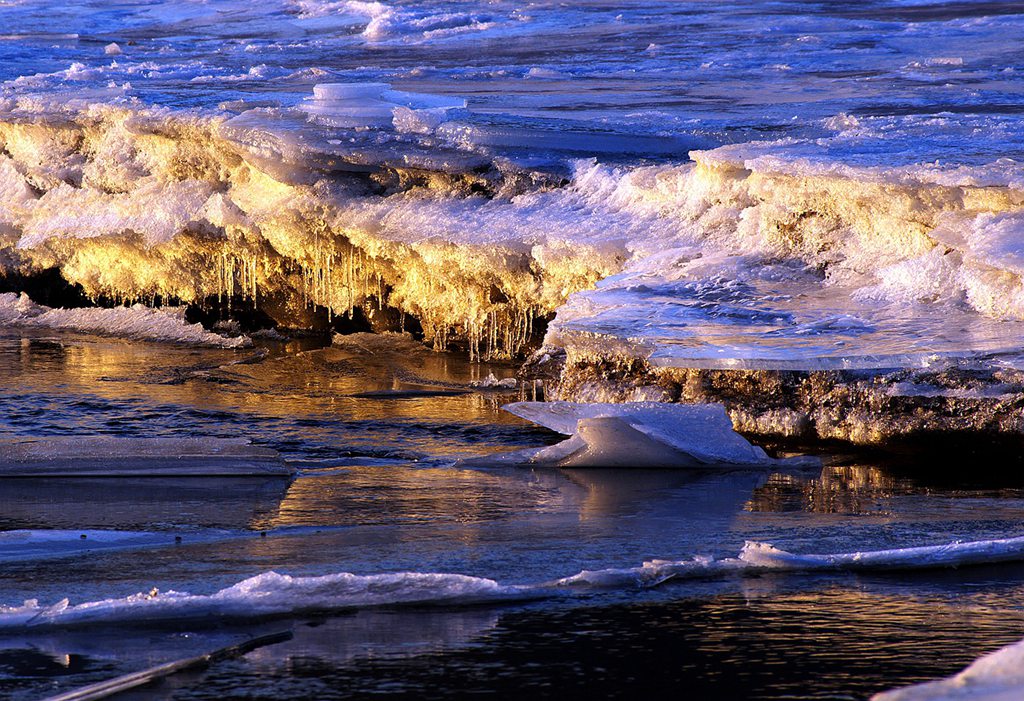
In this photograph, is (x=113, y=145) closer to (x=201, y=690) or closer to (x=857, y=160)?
(x=857, y=160)

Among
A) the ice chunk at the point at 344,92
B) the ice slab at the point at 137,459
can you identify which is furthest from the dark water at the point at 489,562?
the ice chunk at the point at 344,92

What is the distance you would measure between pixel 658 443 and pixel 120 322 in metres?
6.29

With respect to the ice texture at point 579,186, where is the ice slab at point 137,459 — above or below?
below

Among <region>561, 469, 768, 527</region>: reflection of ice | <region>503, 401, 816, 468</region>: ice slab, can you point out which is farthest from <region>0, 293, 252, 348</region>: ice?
<region>561, 469, 768, 527</region>: reflection of ice

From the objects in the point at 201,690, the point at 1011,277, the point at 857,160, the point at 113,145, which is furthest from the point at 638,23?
the point at 201,690

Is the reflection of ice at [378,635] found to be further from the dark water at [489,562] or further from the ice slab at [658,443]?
the ice slab at [658,443]

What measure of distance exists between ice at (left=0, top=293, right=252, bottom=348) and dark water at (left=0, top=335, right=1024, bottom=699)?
9.16 ft

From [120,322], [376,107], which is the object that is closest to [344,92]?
[376,107]

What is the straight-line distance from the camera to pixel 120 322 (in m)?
11.7

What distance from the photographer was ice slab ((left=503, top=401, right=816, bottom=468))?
6723 millimetres

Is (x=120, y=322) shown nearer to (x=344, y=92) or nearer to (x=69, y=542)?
(x=344, y=92)

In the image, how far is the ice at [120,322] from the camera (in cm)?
1117

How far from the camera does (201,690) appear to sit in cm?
372

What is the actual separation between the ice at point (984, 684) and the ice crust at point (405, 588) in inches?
64.1
